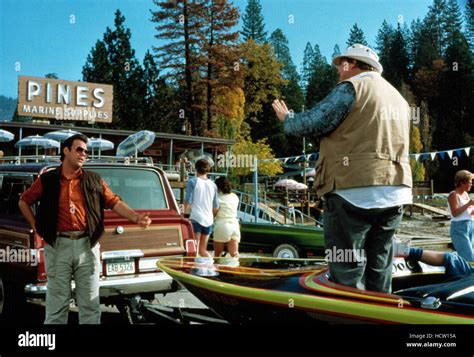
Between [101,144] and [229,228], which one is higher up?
[101,144]

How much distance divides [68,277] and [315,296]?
2.01m

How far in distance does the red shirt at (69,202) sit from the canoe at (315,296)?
769 millimetres

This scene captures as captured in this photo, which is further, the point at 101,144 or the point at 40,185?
the point at 101,144

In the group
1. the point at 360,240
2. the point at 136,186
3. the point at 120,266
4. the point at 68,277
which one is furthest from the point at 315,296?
the point at 136,186

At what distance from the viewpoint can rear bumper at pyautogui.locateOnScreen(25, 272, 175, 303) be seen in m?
4.61

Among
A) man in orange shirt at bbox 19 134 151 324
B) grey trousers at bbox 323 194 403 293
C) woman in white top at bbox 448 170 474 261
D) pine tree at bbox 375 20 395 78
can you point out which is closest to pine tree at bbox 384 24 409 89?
pine tree at bbox 375 20 395 78

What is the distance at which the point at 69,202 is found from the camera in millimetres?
3898

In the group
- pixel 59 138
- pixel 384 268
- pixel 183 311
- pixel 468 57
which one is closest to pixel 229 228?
pixel 183 311

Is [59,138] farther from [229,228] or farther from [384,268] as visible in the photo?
[384,268]

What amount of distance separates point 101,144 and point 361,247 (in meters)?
19.4

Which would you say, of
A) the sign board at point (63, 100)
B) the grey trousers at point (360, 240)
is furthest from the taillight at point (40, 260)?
the sign board at point (63, 100)

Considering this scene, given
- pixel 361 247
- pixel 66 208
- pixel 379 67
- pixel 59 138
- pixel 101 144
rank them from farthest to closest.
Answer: pixel 59 138 → pixel 101 144 → pixel 66 208 → pixel 379 67 → pixel 361 247

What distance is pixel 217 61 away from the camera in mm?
36719

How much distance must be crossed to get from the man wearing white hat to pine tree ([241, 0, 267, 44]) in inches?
2350
